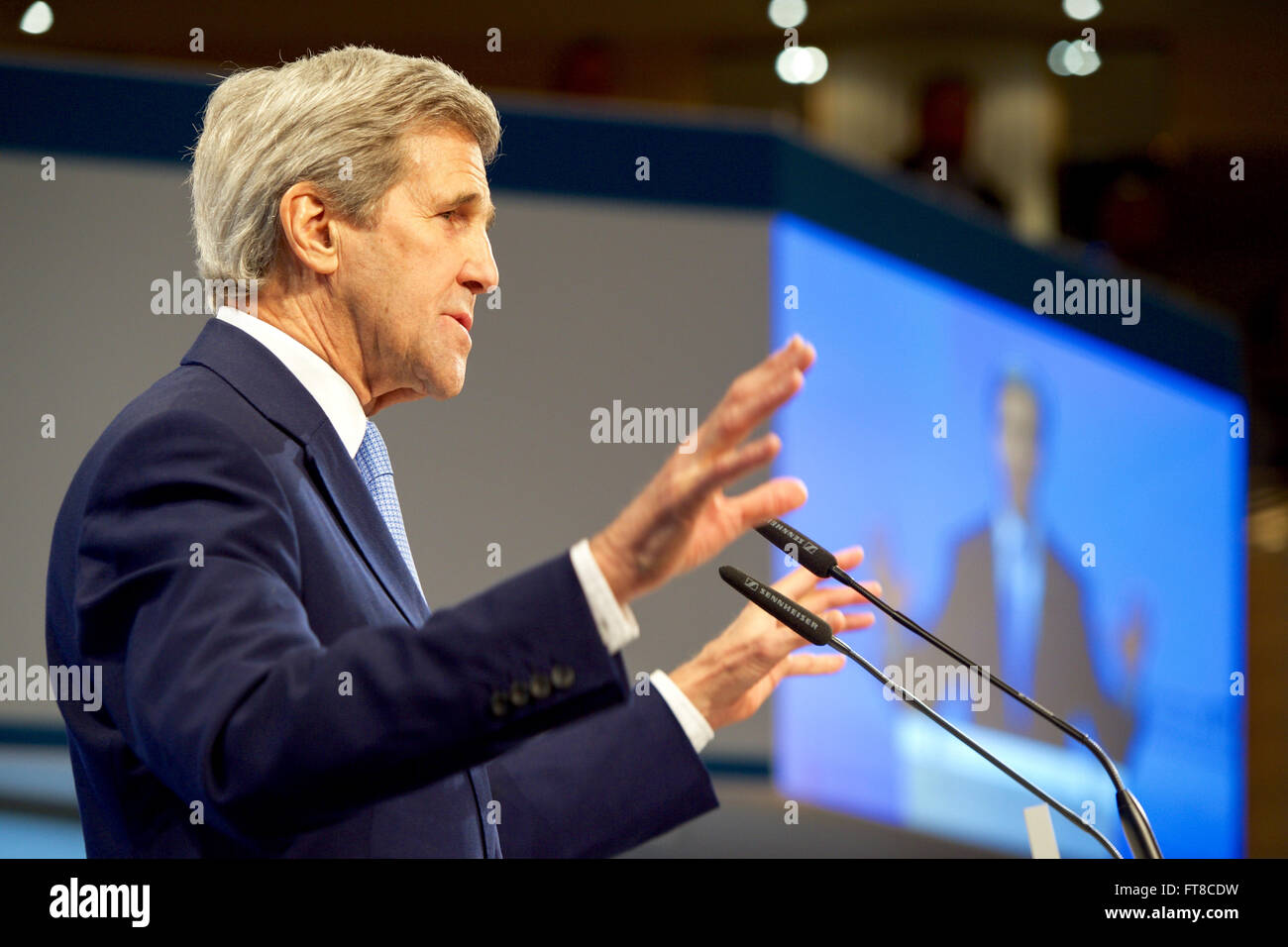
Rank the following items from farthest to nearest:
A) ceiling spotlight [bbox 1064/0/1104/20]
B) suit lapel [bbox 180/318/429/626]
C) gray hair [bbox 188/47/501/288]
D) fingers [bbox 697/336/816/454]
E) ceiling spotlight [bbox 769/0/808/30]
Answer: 1. ceiling spotlight [bbox 1064/0/1104/20]
2. ceiling spotlight [bbox 769/0/808/30]
3. gray hair [bbox 188/47/501/288]
4. suit lapel [bbox 180/318/429/626]
5. fingers [bbox 697/336/816/454]

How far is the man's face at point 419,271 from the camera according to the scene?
138cm

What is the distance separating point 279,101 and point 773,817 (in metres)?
1.97

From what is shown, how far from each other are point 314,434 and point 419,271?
9.1 inches

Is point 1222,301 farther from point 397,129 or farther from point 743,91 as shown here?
point 397,129

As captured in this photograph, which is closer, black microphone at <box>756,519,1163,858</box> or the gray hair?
black microphone at <box>756,519,1163,858</box>

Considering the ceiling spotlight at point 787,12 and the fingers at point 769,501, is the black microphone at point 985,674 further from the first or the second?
the ceiling spotlight at point 787,12

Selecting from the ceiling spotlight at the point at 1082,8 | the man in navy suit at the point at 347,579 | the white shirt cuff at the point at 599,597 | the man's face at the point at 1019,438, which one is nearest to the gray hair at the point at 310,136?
the man in navy suit at the point at 347,579

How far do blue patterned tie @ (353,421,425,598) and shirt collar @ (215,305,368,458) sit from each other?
0.13 feet

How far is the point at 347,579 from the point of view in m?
1.19

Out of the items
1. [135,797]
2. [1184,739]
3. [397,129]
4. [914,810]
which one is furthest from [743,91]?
[135,797]

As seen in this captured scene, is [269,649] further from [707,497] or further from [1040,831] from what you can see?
[1040,831]

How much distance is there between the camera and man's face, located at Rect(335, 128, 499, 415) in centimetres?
138

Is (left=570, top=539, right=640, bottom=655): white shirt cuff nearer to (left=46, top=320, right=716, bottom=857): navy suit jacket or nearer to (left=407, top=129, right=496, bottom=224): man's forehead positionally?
(left=46, top=320, right=716, bottom=857): navy suit jacket

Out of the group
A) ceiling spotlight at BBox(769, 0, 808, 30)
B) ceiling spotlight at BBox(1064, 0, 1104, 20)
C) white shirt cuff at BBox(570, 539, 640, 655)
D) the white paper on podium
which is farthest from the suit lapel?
ceiling spotlight at BBox(1064, 0, 1104, 20)
